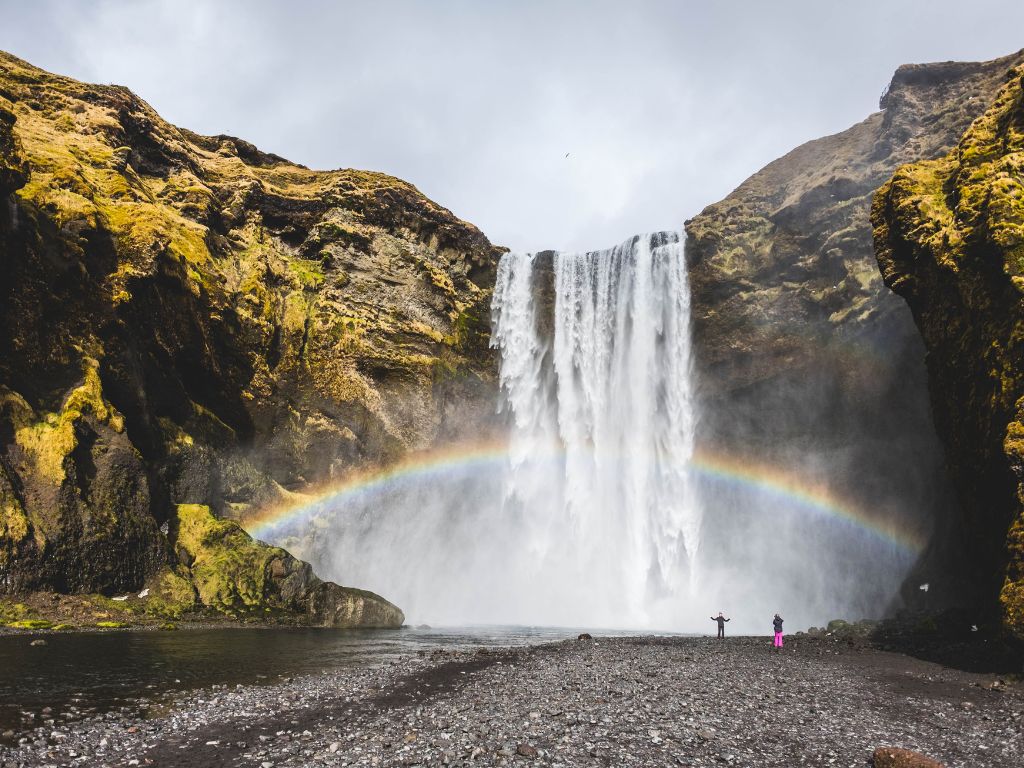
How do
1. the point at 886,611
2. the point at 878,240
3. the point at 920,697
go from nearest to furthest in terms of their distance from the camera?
the point at 920,697 < the point at 878,240 < the point at 886,611

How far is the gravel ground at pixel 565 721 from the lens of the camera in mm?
7902

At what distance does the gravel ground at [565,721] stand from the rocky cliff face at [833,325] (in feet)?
80.9

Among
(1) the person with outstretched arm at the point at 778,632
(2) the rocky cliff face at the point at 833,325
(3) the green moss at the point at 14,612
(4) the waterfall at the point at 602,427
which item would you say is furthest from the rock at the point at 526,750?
(4) the waterfall at the point at 602,427

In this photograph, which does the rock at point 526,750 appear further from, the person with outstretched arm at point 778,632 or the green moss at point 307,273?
the green moss at point 307,273

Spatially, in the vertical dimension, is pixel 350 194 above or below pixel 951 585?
above

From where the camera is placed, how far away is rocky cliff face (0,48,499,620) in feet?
78.9

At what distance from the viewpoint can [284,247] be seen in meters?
43.5

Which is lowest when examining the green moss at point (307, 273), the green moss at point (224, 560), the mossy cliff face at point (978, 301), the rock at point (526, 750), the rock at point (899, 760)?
Answer: the rock at point (526, 750)

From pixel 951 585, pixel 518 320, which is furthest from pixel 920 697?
pixel 518 320

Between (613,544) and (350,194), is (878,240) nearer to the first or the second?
(613,544)

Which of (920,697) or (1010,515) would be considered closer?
(920,697)

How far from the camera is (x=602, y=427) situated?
4447cm

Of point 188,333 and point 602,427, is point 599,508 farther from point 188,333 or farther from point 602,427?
point 188,333

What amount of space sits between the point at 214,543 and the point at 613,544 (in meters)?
26.2
